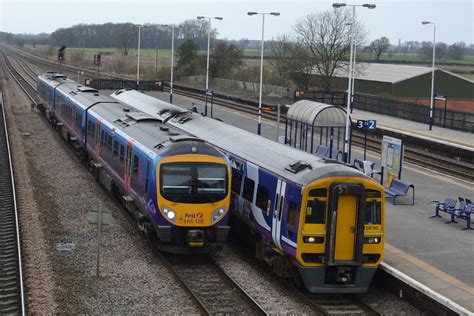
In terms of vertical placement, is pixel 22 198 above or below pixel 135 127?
below

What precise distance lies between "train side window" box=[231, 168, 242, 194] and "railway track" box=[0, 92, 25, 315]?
527 centimetres

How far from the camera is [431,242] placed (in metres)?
17.9

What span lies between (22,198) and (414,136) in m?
20.8

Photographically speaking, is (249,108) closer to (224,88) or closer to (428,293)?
(224,88)

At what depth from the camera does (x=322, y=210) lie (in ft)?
45.6

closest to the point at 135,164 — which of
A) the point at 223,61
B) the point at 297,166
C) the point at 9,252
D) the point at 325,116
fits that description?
the point at 9,252

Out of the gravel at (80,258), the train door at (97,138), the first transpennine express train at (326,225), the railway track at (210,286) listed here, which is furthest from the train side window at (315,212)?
the train door at (97,138)

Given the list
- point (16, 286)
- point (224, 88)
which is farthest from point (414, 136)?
point (224, 88)

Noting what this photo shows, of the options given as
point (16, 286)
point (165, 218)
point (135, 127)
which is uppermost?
point (135, 127)

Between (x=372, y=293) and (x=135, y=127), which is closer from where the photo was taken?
(x=372, y=293)

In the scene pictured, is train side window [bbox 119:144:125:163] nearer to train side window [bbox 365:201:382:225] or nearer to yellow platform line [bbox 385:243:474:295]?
yellow platform line [bbox 385:243:474:295]

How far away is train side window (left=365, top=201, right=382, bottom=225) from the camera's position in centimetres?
1409

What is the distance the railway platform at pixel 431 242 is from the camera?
14.6 m

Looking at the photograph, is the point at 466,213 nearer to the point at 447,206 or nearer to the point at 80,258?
the point at 447,206
